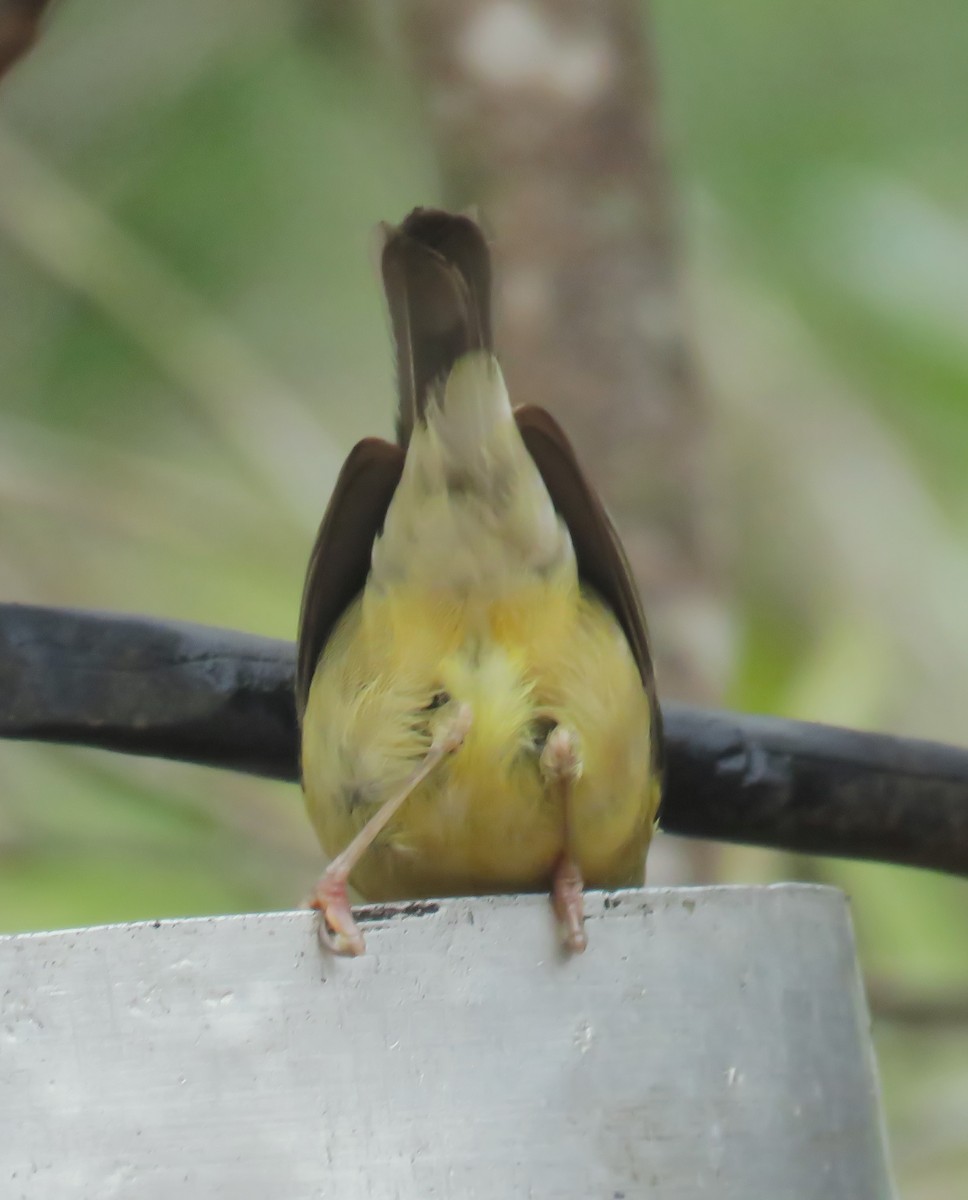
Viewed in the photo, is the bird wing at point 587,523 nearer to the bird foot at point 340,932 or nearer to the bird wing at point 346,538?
the bird wing at point 346,538

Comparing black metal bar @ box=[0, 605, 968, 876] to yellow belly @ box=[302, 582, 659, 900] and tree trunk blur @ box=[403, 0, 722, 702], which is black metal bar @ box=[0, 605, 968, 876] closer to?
yellow belly @ box=[302, 582, 659, 900]

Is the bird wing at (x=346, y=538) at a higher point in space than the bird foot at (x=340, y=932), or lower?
lower

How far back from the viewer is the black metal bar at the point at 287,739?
6.77 ft

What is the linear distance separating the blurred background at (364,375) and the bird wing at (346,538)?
127 cm

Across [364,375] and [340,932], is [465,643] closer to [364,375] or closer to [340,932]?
[340,932]

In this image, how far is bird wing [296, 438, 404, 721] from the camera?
8.67ft

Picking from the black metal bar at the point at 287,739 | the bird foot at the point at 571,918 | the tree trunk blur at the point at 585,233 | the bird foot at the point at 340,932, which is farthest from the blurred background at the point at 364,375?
the bird foot at the point at 340,932

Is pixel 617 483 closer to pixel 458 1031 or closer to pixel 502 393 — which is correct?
pixel 502 393

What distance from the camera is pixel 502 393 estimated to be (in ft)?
8.98

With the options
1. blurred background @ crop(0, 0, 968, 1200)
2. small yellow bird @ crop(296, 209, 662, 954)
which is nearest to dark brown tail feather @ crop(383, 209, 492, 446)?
small yellow bird @ crop(296, 209, 662, 954)

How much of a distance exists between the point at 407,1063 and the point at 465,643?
1229 mm

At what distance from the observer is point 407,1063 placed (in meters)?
1.54

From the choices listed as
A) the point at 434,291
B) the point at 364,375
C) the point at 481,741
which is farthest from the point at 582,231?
the point at 481,741

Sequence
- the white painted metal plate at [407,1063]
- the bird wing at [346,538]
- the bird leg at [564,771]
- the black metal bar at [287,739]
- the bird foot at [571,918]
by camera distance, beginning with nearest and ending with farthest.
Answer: the white painted metal plate at [407,1063], the bird foot at [571,918], the black metal bar at [287,739], the bird leg at [564,771], the bird wing at [346,538]
